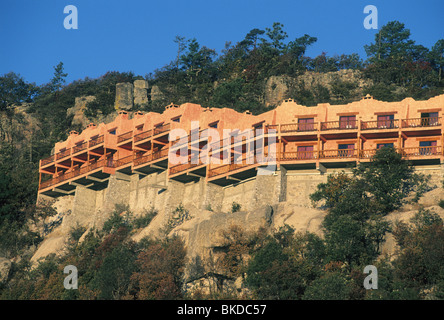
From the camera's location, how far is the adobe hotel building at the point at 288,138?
6194 cm

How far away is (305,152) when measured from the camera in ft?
204

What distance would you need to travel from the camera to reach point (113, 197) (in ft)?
233

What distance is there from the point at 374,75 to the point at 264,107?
1185 centimetres

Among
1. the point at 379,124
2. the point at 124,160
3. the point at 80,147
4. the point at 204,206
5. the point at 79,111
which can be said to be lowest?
Answer: the point at 204,206

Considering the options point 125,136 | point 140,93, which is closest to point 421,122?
point 125,136

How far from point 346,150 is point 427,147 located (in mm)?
5633

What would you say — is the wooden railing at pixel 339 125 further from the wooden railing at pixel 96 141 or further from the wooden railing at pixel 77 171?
the wooden railing at pixel 96 141

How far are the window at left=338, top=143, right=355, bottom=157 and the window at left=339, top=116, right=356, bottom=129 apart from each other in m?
1.30

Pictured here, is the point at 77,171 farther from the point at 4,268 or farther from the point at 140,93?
the point at 140,93

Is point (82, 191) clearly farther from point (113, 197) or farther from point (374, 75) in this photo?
point (374, 75)

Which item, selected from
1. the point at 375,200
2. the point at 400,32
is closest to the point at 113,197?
the point at 375,200

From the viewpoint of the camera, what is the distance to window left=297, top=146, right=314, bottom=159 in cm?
6246
